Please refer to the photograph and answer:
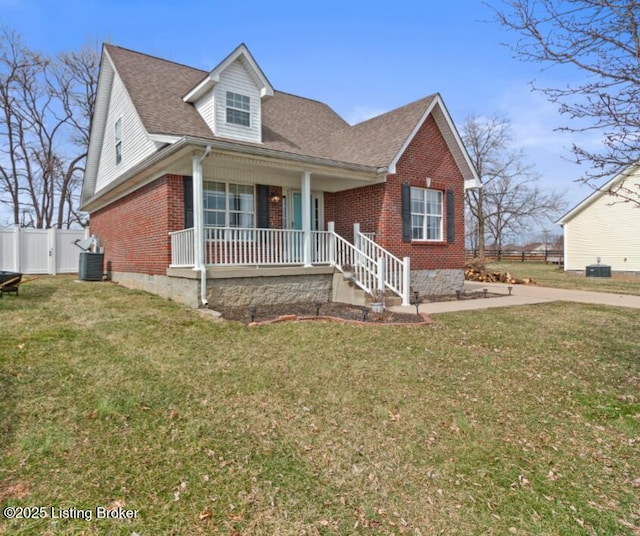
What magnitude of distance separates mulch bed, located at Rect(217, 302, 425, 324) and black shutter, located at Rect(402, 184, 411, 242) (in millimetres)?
3441

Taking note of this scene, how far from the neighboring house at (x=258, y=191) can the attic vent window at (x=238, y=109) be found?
30mm

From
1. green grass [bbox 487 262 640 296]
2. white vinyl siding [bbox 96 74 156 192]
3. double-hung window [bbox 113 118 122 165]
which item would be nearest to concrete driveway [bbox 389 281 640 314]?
green grass [bbox 487 262 640 296]

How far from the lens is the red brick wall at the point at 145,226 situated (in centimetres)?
985

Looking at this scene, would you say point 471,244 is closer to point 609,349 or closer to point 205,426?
point 609,349

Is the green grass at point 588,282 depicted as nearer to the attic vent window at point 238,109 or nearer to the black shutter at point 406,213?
the black shutter at point 406,213

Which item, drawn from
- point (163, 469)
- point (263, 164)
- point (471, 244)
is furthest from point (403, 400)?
point (471, 244)

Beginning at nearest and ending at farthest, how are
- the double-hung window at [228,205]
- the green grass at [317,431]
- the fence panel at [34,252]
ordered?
the green grass at [317,431] < the double-hung window at [228,205] < the fence panel at [34,252]

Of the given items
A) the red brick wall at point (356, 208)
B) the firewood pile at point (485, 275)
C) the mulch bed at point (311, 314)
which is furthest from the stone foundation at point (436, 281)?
the firewood pile at point (485, 275)

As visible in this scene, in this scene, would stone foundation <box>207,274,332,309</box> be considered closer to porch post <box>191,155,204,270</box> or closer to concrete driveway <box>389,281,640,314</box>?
porch post <box>191,155,204,270</box>

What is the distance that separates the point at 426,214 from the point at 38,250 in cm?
1591

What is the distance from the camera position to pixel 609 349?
21.4ft

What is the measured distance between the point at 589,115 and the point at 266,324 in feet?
18.5

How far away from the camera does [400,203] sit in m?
11.8

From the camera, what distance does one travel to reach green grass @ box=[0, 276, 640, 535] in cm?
A: 277
